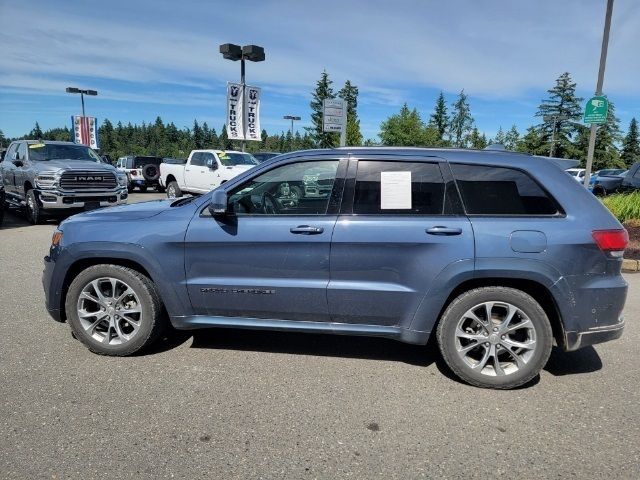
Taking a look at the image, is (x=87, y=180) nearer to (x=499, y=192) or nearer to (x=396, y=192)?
(x=396, y=192)

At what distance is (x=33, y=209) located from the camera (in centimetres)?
1150

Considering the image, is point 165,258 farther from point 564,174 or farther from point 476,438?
point 564,174

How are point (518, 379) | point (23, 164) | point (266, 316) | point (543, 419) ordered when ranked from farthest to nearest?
1. point (23, 164)
2. point (266, 316)
3. point (518, 379)
4. point (543, 419)

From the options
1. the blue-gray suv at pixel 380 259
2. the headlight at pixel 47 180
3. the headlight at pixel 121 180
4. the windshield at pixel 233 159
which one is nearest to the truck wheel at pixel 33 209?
the headlight at pixel 47 180

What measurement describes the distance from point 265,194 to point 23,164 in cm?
1067

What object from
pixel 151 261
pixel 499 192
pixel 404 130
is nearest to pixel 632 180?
pixel 499 192

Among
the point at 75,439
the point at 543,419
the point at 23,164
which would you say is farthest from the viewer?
the point at 23,164

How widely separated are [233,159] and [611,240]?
15.4 meters

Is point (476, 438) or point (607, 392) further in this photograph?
point (607, 392)

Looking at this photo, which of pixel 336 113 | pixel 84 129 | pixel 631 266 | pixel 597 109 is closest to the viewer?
pixel 631 266

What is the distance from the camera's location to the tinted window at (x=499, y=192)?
343 centimetres

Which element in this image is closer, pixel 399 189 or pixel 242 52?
pixel 399 189

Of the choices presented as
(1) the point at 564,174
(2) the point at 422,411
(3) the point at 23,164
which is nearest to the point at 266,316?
(2) the point at 422,411

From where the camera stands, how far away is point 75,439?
2.79 metres
